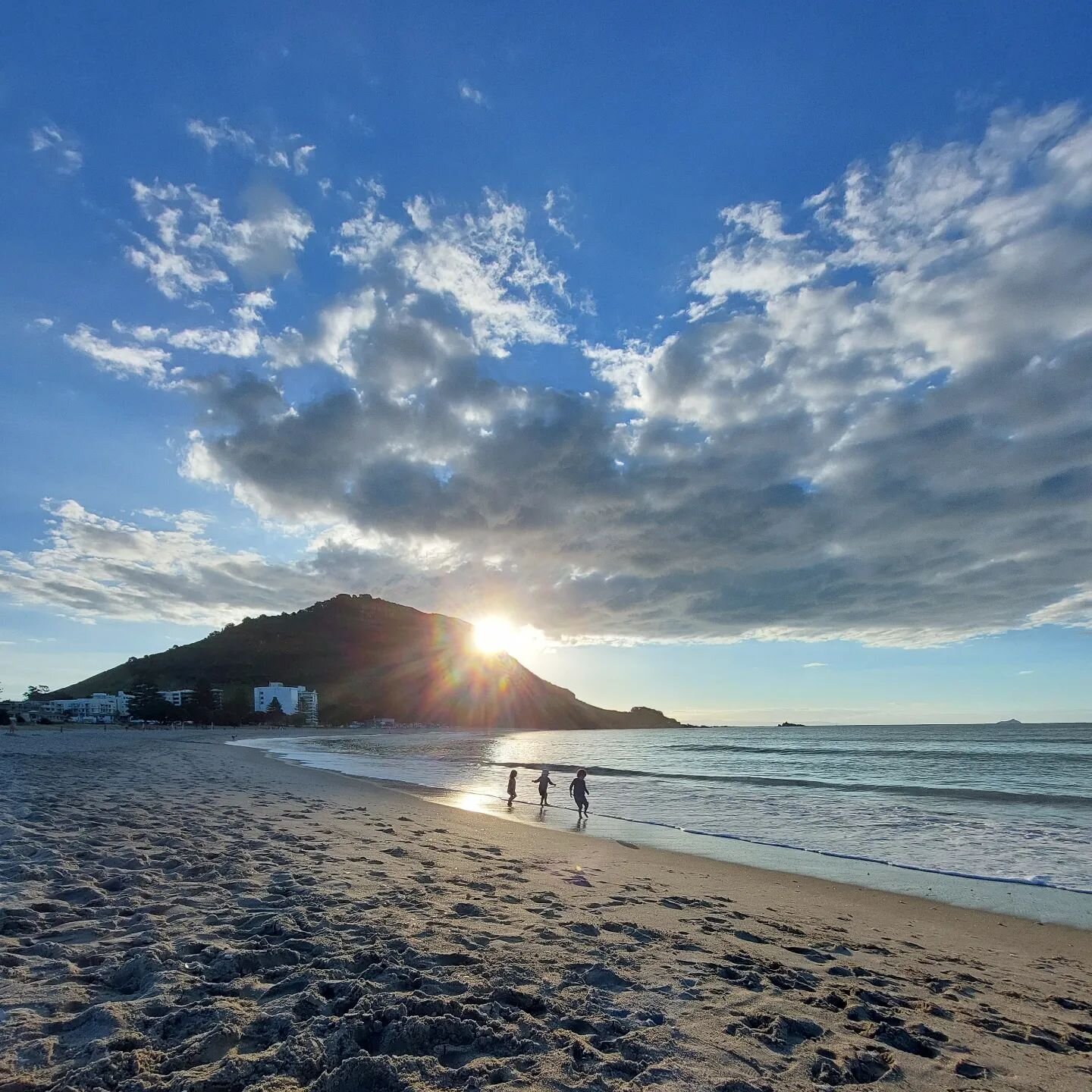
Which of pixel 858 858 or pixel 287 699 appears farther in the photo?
pixel 287 699

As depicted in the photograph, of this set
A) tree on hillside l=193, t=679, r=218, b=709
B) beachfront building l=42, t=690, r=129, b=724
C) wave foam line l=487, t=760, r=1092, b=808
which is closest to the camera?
wave foam line l=487, t=760, r=1092, b=808

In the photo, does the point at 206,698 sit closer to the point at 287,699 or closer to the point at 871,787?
the point at 287,699

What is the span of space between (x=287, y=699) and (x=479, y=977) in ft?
611

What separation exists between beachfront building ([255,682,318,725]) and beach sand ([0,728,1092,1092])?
175 meters

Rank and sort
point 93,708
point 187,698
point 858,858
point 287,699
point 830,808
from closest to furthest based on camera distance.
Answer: point 858,858 → point 830,808 → point 93,708 → point 187,698 → point 287,699

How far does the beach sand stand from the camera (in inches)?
159

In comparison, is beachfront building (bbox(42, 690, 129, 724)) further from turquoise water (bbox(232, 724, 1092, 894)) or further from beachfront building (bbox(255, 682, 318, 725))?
turquoise water (bbox(232, 724, 1092, 894))

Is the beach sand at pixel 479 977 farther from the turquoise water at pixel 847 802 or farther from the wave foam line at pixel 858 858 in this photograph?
the turquoise water at pixel 847 802

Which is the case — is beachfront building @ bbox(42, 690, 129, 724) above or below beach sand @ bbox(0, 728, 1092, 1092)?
above

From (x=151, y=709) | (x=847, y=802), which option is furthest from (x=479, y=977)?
(x=151, y=709)

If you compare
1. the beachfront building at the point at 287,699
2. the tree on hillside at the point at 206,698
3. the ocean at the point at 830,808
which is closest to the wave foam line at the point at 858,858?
the ocean at the point at 830,808

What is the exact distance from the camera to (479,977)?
5.39 metres

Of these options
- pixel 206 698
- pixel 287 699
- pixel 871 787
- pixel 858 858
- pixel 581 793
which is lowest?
pixel 858 858

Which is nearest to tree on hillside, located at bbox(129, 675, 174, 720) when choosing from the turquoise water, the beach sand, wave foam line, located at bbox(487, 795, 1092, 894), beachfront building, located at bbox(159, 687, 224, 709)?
beachfront building, located at bbox(159, 687, 224, 709)
